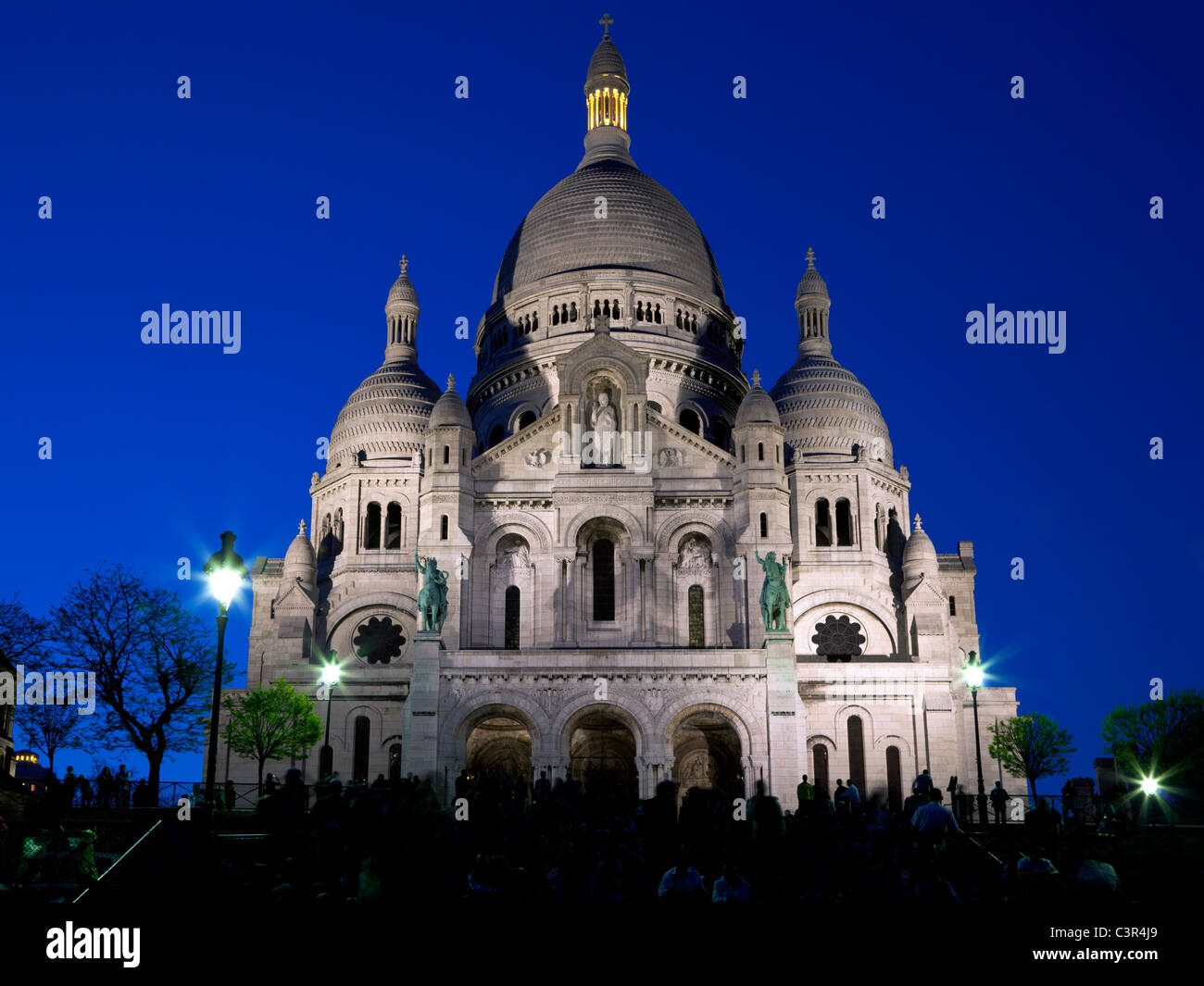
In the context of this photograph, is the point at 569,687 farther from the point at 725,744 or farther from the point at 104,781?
the point at 104,781

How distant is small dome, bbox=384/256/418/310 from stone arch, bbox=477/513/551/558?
949 inches

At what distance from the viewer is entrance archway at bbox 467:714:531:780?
54.2 meters

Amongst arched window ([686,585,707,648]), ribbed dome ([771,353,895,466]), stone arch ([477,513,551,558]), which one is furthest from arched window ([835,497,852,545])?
stone arch ([477,513,551,558])

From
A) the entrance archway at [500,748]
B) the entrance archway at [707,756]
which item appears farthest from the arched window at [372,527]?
the entrance archway at [707,756]

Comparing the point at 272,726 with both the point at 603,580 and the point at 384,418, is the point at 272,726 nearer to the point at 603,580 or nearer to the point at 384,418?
the point at 603,580

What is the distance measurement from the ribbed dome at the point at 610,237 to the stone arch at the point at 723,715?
101ft

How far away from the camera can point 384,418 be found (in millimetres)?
67125

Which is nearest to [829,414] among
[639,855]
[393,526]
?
[393,526]

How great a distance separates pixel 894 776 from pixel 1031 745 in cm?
938

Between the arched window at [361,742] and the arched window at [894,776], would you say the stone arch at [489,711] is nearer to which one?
the arched window at [361,742]

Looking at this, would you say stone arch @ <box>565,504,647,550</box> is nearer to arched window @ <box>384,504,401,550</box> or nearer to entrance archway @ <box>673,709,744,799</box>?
entrance archway @ <box>673,709,744,799</box>

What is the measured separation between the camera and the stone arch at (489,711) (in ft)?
156
